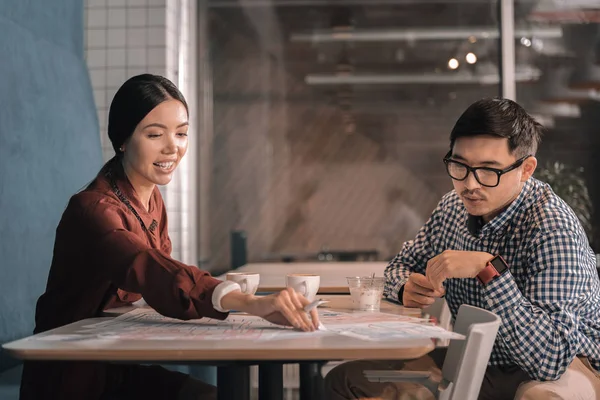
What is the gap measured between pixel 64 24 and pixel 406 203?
2349mm

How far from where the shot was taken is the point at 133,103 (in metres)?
1.92

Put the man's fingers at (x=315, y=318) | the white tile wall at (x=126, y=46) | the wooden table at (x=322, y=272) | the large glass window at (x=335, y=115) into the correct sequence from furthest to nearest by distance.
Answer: the large glass window at (x=335, y=115)
the white tile wall at (x=126, y=46)
the wooden table at (x=322, y=272)
the man's fingers at (x=315, y=318)

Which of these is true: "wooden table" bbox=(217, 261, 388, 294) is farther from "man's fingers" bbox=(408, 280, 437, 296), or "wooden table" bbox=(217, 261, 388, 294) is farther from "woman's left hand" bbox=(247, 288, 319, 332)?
"woman's left hand" bbox=(247, 288, 319, 332)

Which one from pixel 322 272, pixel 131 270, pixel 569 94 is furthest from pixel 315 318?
pixel 569 94

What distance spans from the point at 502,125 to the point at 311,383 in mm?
841

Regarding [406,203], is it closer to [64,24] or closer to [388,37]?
[388,37]

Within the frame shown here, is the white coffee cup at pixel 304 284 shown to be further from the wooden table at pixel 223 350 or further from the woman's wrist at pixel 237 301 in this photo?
the wooden table at pixel 223 350

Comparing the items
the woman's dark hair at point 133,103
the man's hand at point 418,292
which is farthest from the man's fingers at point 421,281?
the woman's dark hair at point 133,103

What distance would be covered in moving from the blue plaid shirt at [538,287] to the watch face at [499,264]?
0.02 metres

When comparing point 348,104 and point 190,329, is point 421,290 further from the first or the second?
point 348,104

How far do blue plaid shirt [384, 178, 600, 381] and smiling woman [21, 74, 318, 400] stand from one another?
1.78 ft

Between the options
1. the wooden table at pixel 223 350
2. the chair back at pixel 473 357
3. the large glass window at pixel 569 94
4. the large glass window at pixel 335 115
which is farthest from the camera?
the large glass window at pixel 335 115

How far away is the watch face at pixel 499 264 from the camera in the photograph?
170 centimetres

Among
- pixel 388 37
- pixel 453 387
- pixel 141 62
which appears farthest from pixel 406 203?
pixel 453 387
